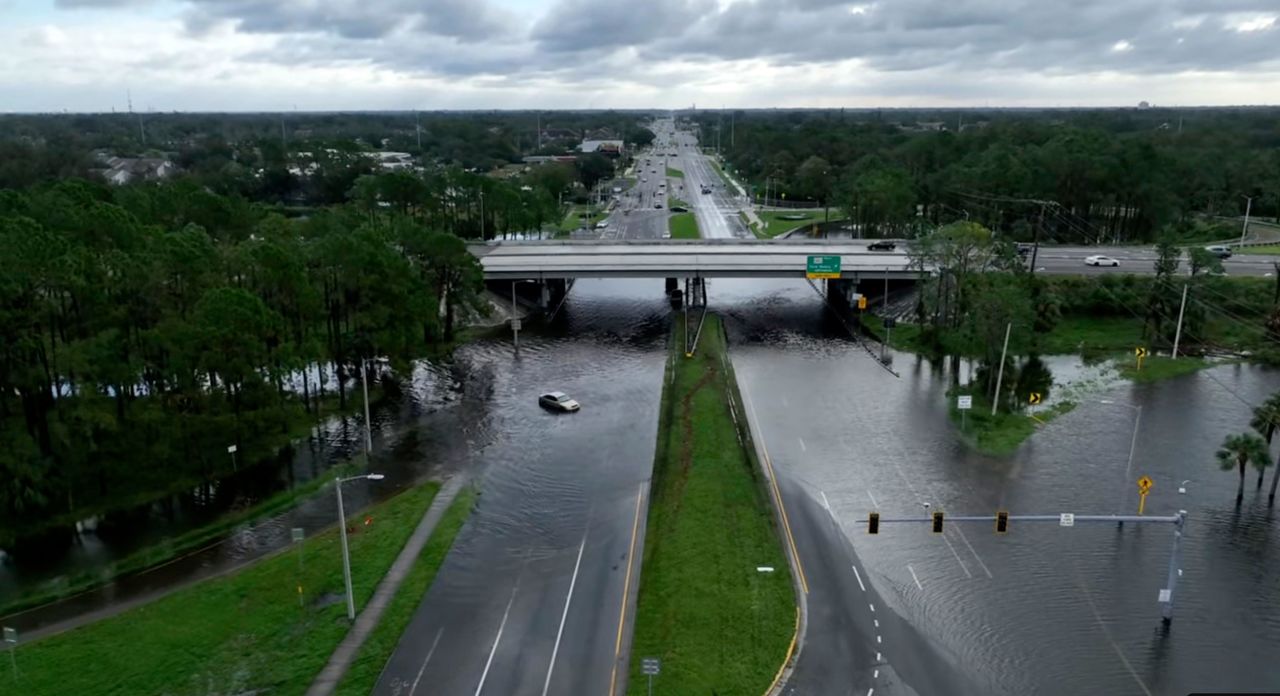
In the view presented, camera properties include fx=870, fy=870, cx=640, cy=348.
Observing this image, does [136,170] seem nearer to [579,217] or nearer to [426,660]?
[579,217]

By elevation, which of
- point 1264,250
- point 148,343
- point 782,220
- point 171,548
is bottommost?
point 171,548

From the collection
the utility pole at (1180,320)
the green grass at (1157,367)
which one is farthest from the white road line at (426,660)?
the utility pole at (1180,320)

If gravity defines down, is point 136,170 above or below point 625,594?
above

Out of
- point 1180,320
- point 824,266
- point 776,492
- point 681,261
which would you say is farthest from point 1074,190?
point 776,492

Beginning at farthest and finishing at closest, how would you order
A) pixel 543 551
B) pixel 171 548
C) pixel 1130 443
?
pixel 1130 443, pixel 171 548, pixel 543 551

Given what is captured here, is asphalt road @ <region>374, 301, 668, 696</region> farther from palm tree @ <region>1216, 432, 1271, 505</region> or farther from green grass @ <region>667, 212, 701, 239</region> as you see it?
green grass @ <region>667, 212, 701, 239</region>
